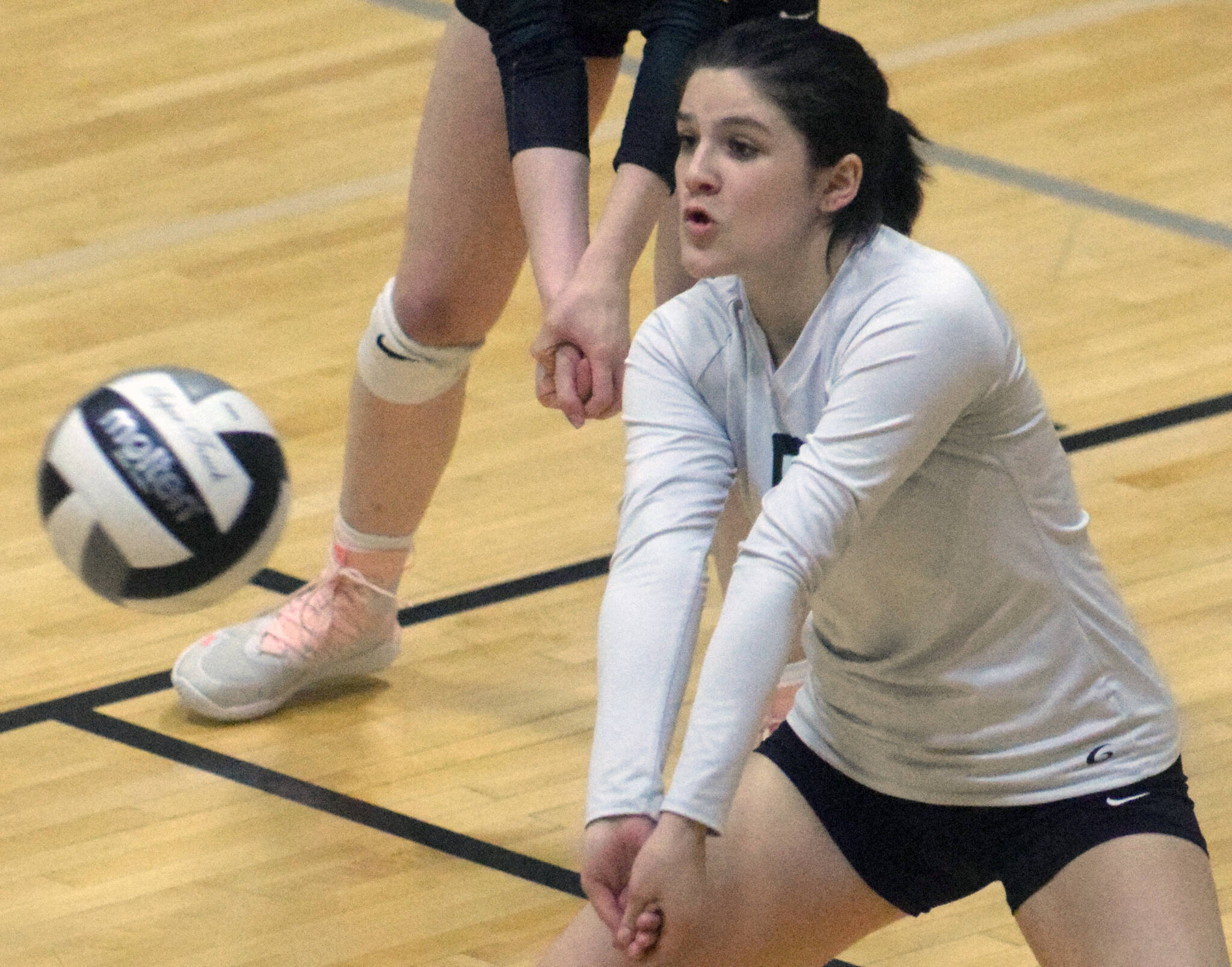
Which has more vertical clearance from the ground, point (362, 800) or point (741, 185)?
point (741, 185)

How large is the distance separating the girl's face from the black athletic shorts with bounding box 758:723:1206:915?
0.44 meters

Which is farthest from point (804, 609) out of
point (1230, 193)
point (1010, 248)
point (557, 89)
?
point (1230, 193)

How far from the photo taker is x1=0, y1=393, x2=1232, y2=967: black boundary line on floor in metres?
2.55

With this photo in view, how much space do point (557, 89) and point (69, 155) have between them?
2.81 meters

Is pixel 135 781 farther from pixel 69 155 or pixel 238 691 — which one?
pixel 69 155

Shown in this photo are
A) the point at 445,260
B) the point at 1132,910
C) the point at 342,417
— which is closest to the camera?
the point at 1132,910

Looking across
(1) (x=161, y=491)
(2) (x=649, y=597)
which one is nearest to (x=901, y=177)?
(2) (x=649, y=597)

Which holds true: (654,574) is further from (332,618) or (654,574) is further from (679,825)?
(332,618)

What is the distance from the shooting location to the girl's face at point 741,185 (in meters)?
1.82

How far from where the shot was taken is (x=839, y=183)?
1.86m

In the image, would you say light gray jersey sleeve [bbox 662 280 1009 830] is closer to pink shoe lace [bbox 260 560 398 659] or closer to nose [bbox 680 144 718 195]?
nose [bbox 680 144 718 195]

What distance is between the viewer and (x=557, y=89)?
2.35 meters

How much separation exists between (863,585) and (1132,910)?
1.09 ft

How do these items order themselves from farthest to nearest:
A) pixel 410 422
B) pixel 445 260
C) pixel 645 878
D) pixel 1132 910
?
pixel 410 422
pixel 445 260
pixel 1132 910
pixel 645 878
